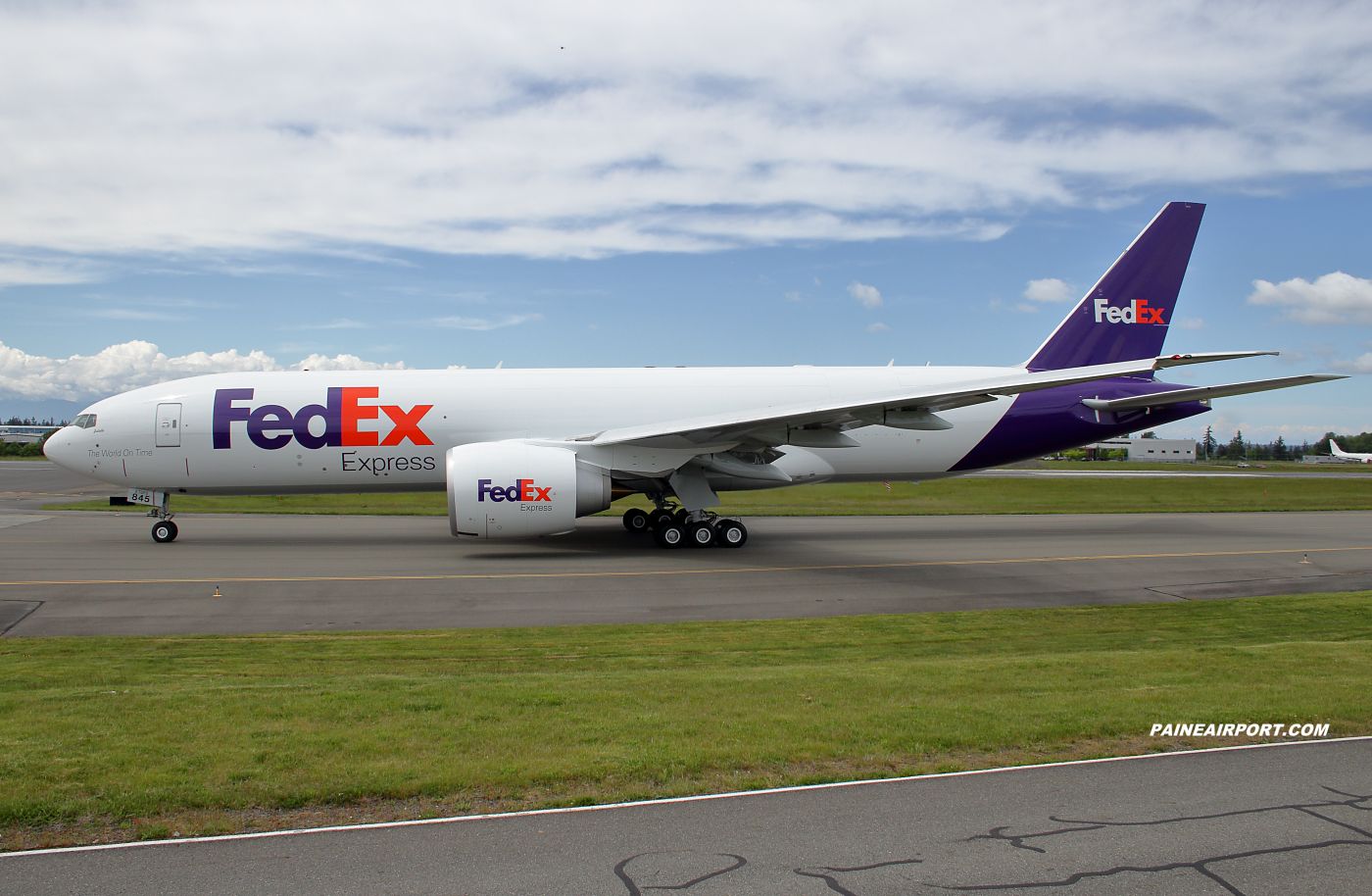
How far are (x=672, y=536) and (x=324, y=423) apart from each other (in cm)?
823

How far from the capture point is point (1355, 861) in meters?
4.25

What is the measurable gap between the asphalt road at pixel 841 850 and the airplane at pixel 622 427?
10899 millimetres

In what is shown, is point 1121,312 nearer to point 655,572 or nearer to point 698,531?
point 698,531

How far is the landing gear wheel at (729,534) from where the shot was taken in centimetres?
1880

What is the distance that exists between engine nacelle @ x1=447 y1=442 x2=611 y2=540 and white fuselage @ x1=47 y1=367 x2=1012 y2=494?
2610mm

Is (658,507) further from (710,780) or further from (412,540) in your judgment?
(710,780)

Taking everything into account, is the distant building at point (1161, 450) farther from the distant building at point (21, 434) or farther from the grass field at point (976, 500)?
the distant building at point (21, 434)

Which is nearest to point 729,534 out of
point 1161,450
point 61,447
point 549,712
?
point 549,712

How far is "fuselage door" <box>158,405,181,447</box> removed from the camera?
63.6 feet

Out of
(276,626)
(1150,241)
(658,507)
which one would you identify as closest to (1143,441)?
(1150,241)

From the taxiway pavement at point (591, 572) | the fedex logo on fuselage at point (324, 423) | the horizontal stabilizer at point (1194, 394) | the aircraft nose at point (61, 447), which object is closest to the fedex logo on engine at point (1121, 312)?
the horizontal stabilizer at point (1194, 394)

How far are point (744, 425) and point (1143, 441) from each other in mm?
111223

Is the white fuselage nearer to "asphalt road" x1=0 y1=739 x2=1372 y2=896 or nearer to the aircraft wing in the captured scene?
the aircraft wing

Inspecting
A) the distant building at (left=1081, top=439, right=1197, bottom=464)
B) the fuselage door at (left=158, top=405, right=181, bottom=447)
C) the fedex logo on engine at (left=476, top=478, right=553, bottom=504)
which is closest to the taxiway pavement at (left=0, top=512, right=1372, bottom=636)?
the fedex logo on engine at (left=476, top=478, right=553, bottom=504)
